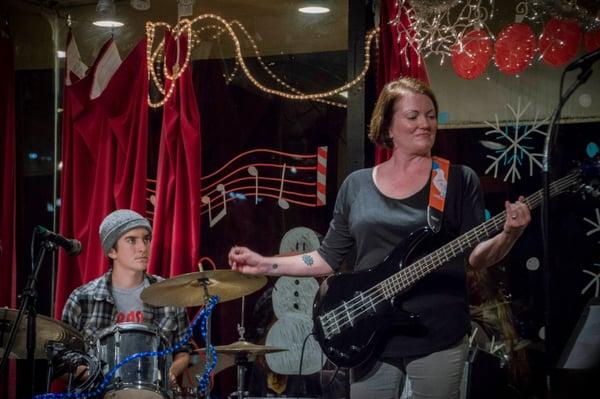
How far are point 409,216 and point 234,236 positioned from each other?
2067 millimetres

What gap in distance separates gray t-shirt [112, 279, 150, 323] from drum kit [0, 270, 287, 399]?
375 millimetres

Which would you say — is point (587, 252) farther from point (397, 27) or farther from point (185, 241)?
point (185, 241)

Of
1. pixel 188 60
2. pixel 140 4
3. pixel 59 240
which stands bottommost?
pixel 59 240

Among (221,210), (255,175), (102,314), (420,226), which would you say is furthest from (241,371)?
(420,226)

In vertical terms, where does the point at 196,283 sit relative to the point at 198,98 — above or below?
below

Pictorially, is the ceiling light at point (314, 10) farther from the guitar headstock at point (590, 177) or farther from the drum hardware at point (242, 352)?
the guitar headstock at point (590, 177)

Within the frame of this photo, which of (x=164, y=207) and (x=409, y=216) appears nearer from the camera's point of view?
(x=409, y=216)

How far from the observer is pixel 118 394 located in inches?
180

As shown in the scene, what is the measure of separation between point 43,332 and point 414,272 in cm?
222

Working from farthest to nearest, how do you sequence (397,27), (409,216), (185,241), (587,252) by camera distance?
(185,241), (397,27), (587,252), (409,216)

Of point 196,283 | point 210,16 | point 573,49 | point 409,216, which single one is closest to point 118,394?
point 196,283

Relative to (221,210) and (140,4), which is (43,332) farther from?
(140,4)

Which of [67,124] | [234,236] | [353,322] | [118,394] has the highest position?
[67,124]

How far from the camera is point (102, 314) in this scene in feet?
17.1
